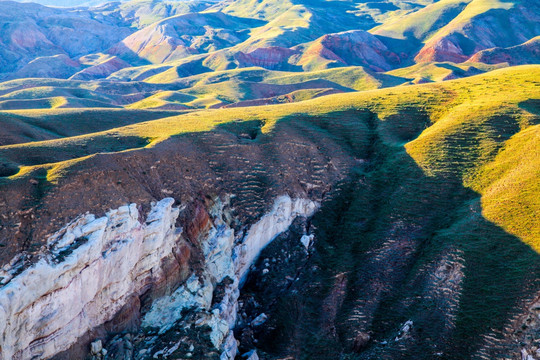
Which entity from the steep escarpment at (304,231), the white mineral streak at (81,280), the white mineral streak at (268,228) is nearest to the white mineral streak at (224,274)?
the white mineral streak at (268,228)

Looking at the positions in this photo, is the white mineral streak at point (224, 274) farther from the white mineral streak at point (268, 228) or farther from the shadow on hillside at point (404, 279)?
the shadow on hillside at point (404, 279)

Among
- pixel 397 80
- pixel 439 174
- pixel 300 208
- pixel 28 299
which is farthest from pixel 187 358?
pixel 397 80

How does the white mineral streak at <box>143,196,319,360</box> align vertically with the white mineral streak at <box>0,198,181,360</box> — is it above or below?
below

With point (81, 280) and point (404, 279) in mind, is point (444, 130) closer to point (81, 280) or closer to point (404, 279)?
point (404, 279)

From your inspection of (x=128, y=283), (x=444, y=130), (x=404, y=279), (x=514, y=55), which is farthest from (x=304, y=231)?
(x=514, y=55)

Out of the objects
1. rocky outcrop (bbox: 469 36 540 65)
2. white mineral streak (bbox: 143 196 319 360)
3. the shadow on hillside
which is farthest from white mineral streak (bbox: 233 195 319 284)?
rocky outcrop (bbox: 469 36 540 65)

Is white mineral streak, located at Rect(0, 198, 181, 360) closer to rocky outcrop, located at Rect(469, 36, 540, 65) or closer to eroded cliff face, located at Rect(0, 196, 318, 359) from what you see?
eroded cliff face, located at Rect(0, 196, 318, 359)
